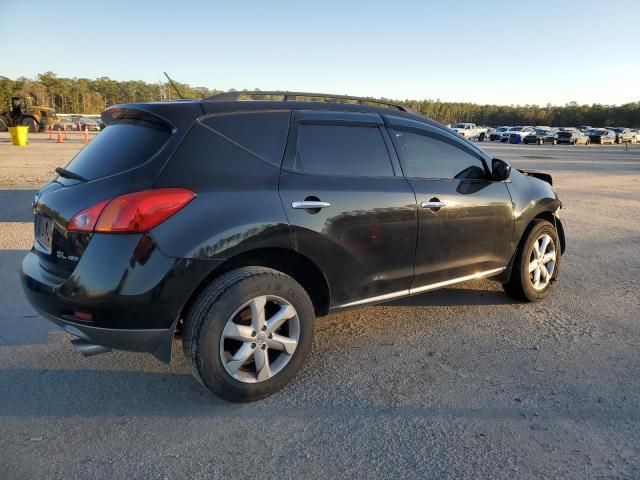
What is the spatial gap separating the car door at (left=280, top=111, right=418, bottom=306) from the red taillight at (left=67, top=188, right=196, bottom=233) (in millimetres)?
677

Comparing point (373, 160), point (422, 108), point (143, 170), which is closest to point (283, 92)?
point (373, 160)

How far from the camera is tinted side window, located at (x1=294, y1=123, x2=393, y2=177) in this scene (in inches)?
130

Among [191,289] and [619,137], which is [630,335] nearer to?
[191,289]

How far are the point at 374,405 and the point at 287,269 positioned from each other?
976mm

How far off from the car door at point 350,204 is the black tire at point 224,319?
0.28 m

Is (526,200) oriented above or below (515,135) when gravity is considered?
below

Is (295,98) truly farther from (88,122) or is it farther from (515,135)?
(88,122)

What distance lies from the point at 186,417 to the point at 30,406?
898 mm

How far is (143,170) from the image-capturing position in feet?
9.11

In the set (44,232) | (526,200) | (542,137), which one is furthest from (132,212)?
(542,137)

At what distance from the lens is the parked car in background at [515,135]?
4688 centimetres

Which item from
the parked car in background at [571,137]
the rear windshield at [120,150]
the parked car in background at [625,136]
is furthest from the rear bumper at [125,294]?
the parked car in background at [625,136]

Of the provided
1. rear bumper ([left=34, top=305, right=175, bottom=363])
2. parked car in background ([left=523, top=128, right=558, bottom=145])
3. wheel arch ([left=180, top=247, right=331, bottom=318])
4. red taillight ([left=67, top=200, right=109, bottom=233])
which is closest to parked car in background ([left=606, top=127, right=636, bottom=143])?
parked car in background ([left=523, top=128, right=558, bottom=145])

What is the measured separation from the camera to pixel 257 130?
3.16 m
